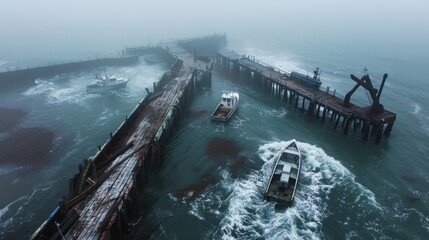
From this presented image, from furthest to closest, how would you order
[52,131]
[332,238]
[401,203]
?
[52,131], [401,203], [332,238]

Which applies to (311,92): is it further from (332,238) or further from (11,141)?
(11,141)

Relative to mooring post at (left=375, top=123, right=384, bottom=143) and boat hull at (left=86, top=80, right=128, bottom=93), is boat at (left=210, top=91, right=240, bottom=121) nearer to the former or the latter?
mooring post at (left=375, top=123, right=384, bottom=143)

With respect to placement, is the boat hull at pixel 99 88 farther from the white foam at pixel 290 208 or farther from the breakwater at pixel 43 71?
the white foam at pixel 290 208

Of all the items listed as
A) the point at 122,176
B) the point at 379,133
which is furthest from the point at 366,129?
the point at 122,176

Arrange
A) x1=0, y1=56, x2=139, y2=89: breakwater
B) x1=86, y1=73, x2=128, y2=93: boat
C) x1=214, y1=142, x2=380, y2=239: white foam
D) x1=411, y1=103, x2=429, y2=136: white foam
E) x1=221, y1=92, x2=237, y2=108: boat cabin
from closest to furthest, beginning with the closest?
x1=214, y1=142, x2=380, y2=239: white foam < x1=411, y1=103, x2=429, y2=136: white foam < x1=221, y1=92, x2=237, y2=108: boat cabin < x1=86, y1=73, x2=128, y2=93: boat < x1=0, y1=56, x2=139, y2=89: breakwater

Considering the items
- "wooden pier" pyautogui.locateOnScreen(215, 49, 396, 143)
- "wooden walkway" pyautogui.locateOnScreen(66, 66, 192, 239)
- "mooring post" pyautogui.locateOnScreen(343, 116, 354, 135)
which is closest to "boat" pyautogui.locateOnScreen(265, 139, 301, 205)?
"mooring post" pyautogui.locateOnScreen(343, 116, 354, 135)

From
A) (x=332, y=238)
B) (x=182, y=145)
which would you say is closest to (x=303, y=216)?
(x=332, y=238)
